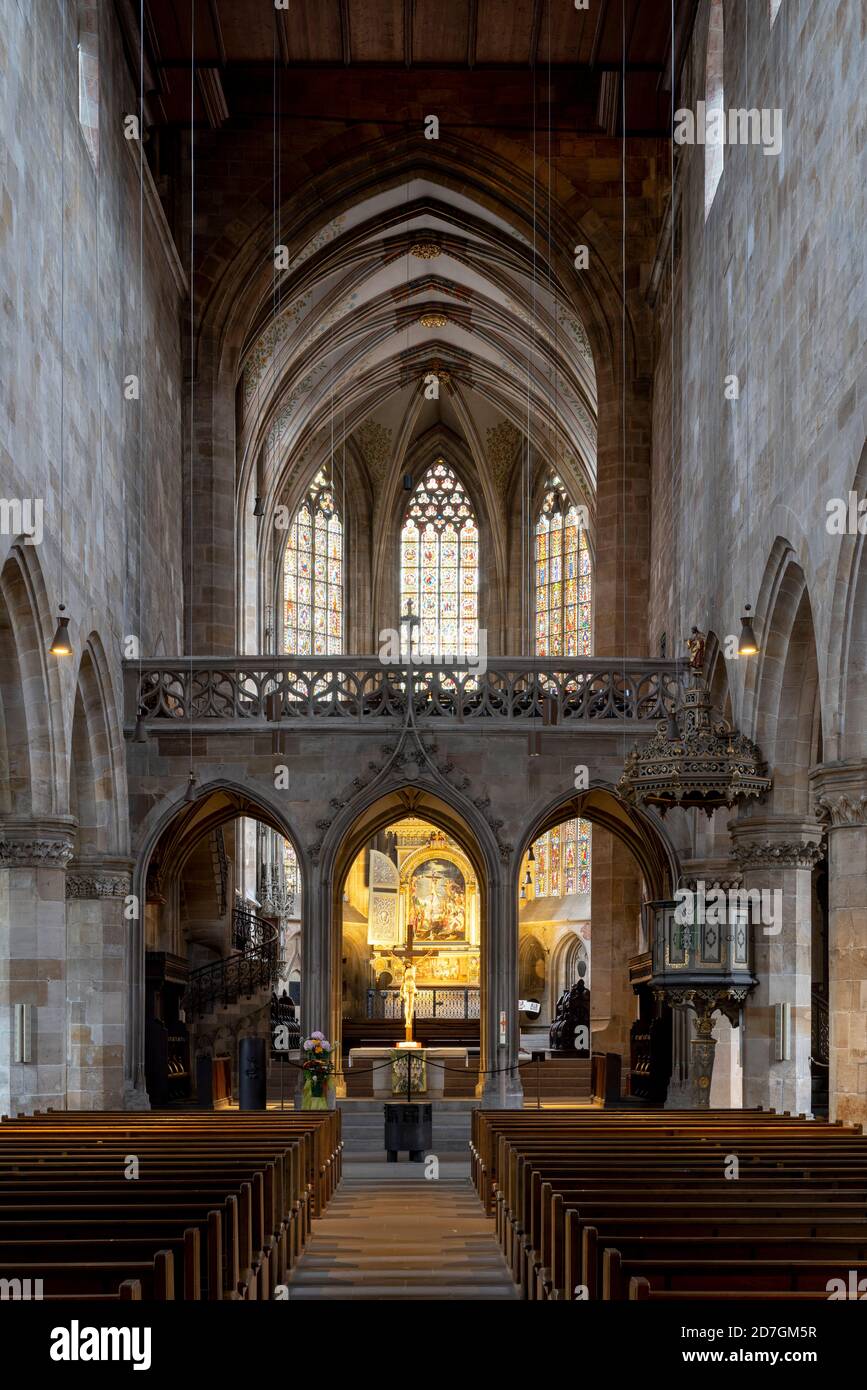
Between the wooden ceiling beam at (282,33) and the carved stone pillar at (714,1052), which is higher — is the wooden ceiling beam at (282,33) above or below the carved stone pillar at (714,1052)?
above

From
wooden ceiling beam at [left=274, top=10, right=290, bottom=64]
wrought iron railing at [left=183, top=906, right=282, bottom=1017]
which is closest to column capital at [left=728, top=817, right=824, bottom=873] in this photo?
wrought iron railing at [left=183, top=906, right=282, bottom=1017]

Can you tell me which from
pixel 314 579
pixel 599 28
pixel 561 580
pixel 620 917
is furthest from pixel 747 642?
pixel 314 579

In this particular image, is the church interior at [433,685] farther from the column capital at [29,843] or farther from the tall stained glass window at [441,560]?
the tall stained glass window at [441,560]

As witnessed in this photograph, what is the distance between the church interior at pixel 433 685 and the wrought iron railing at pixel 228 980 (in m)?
0.08

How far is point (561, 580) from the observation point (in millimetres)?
42812

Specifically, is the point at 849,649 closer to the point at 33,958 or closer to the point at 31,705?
the point at 31,705

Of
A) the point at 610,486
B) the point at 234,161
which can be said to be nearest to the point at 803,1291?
the point at 610,486

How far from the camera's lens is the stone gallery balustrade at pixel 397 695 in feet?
74.5

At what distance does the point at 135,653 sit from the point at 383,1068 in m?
7.07

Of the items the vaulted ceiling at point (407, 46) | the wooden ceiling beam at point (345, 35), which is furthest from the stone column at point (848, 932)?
the wooden ceiling beam at point (345, 35)

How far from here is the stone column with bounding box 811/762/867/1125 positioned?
13.4m

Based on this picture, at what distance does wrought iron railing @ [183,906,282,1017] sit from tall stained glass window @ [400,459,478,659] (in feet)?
55.6

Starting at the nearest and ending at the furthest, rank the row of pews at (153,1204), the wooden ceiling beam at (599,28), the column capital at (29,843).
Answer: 1. the row of pews at (153,1204)
2. the column capital at (29,843)
3. the wooden ceiling beam at (599,28)

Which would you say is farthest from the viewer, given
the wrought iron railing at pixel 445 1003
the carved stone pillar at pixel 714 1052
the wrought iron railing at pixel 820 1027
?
the wrought iron railing at pixel 445 1003
